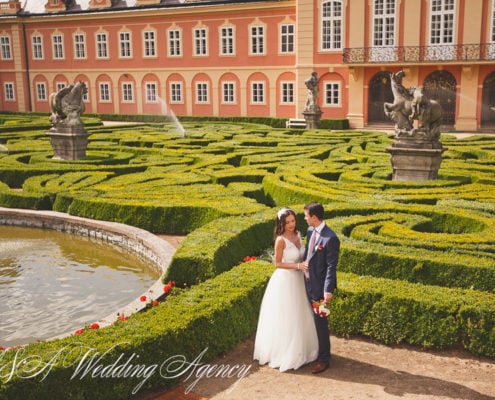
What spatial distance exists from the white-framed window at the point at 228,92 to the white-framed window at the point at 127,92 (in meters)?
6.41

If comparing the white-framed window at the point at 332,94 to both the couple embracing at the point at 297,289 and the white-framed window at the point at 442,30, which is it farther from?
the couple embracing at the point at 297,289

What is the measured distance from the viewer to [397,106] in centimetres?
1148

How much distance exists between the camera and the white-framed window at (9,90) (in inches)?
1650

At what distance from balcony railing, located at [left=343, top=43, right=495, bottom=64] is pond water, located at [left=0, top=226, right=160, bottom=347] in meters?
22.4

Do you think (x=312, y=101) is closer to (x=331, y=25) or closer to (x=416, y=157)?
(x=331, y=25)

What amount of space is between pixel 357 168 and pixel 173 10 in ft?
83.5

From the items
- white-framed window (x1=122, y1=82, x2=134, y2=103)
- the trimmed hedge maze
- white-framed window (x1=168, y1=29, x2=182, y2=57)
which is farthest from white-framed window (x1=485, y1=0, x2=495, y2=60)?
white-framed window (x1=122, y1=82, x2=134, y2=103)

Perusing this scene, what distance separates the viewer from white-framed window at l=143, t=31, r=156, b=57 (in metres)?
36.5

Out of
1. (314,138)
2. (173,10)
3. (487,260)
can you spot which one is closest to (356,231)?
(487,260)

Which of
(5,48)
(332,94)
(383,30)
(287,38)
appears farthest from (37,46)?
(383,30)

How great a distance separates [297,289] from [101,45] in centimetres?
3624

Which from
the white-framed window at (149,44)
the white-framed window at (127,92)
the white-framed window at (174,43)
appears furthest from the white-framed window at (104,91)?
the white-framed window at (174,43)

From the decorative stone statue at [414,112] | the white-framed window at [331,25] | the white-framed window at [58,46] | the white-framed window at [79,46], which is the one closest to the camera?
the decorative stone statue at [414,112]

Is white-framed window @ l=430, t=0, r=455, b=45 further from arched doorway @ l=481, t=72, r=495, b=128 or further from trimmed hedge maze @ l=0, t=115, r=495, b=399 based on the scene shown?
trimmed hedge maze @ l=0, t=115, r=495, b=399
